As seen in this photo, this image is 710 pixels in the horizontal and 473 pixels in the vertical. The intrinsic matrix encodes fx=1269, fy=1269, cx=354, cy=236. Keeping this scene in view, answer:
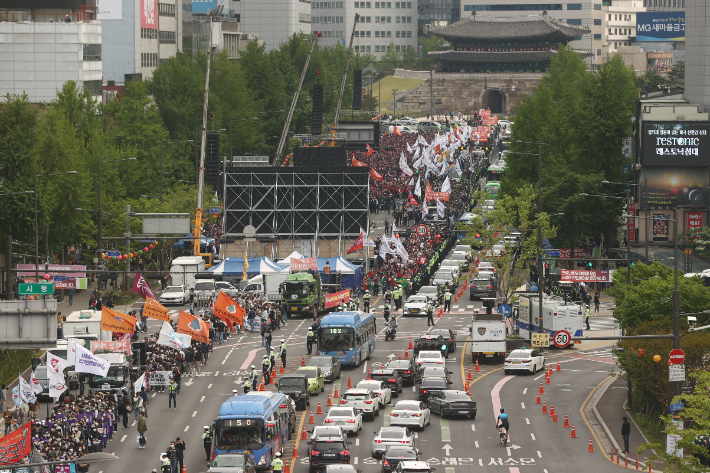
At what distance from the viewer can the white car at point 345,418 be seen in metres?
49.3

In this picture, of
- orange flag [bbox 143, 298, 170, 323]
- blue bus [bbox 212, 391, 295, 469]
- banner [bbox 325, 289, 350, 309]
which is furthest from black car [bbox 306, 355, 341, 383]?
blue bus [bbox 212, 391, 295, 469]

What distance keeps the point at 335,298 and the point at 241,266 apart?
36.8ft

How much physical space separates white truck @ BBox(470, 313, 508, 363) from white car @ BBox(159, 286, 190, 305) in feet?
77.8

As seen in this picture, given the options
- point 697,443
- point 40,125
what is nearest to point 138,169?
point 40,125

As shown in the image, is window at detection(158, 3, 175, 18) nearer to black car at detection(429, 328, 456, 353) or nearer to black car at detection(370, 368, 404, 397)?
black car at detection(429, 328, 456, 353)

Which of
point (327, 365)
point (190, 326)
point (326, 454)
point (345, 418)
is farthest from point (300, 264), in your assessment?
point (326, 454)

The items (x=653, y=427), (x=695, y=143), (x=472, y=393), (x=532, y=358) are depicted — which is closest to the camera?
(x=653, y=427)

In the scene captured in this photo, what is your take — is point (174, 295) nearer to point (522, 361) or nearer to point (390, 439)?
point (522, 361)

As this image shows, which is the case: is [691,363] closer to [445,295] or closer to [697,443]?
[697,443]

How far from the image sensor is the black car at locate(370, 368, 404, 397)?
189 ft

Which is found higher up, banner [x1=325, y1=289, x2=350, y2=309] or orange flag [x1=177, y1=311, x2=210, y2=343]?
orange flag [x1=177, y1=311, x2=210, y2=343]

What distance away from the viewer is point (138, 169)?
11219cm

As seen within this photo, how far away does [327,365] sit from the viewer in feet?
199

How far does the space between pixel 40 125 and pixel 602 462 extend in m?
60.4
